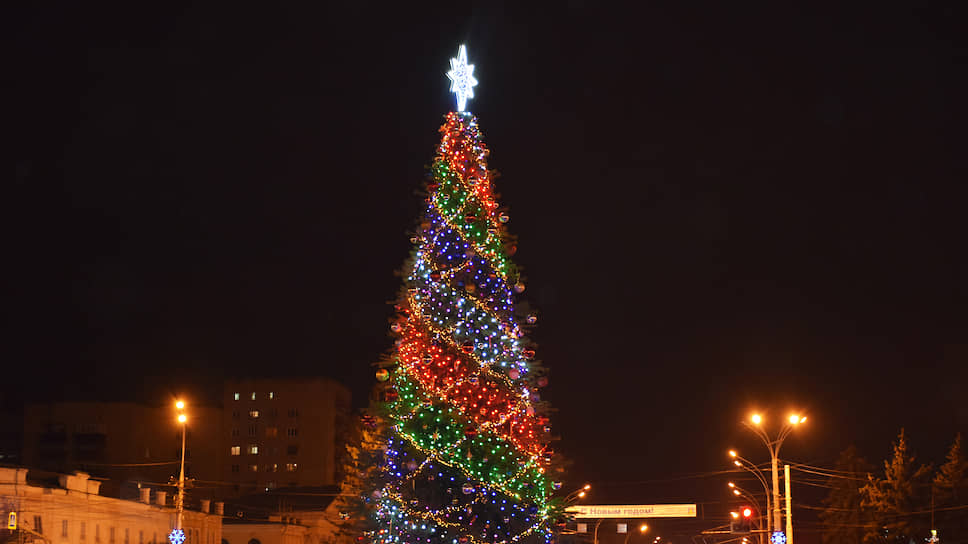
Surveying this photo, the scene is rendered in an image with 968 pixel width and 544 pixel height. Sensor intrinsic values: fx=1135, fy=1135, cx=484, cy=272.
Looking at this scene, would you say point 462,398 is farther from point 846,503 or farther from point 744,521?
point 846,503

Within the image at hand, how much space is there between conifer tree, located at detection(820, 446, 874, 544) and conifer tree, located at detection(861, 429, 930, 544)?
8.88 ft

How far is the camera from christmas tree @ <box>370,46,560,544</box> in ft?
65.5

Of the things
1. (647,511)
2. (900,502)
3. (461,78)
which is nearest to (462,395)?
(461,78)

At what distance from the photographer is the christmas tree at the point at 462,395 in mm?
19953

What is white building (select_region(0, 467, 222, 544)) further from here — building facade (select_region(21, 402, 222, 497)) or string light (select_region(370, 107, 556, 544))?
building facade (select_region(21, 402, 222, 497))

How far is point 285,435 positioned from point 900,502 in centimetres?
6788

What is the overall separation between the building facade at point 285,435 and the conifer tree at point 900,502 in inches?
2463

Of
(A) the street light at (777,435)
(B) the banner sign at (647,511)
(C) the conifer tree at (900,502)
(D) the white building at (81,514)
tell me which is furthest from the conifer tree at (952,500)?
(D) the white building at (81,514)

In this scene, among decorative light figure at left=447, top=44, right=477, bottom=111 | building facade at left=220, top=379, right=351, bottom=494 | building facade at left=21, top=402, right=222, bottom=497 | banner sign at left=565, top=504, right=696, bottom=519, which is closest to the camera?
decorative light figure at left=447, top=44, right=477, bottom=111

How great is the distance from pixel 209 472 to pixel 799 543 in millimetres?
59587

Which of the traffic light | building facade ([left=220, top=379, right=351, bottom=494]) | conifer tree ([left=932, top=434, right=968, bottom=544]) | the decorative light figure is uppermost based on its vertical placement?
building facade ([left=220, top=379, right=351, bottom=494])

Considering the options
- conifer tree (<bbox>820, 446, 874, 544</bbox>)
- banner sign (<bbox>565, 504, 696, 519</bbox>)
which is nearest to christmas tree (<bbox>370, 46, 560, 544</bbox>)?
conifer tree (<bbox>820, 446, 874, 544</bbox>)

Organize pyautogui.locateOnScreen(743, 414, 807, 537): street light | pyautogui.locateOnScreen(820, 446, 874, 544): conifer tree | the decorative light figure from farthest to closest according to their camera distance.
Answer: pyautogui.locateOnScreen(820, 446, 874, 544): conifer tree → pyautogui.locateOnScreen(743, 414, 807, 537): street light → the decorative light figure

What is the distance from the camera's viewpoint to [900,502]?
61812 mm
